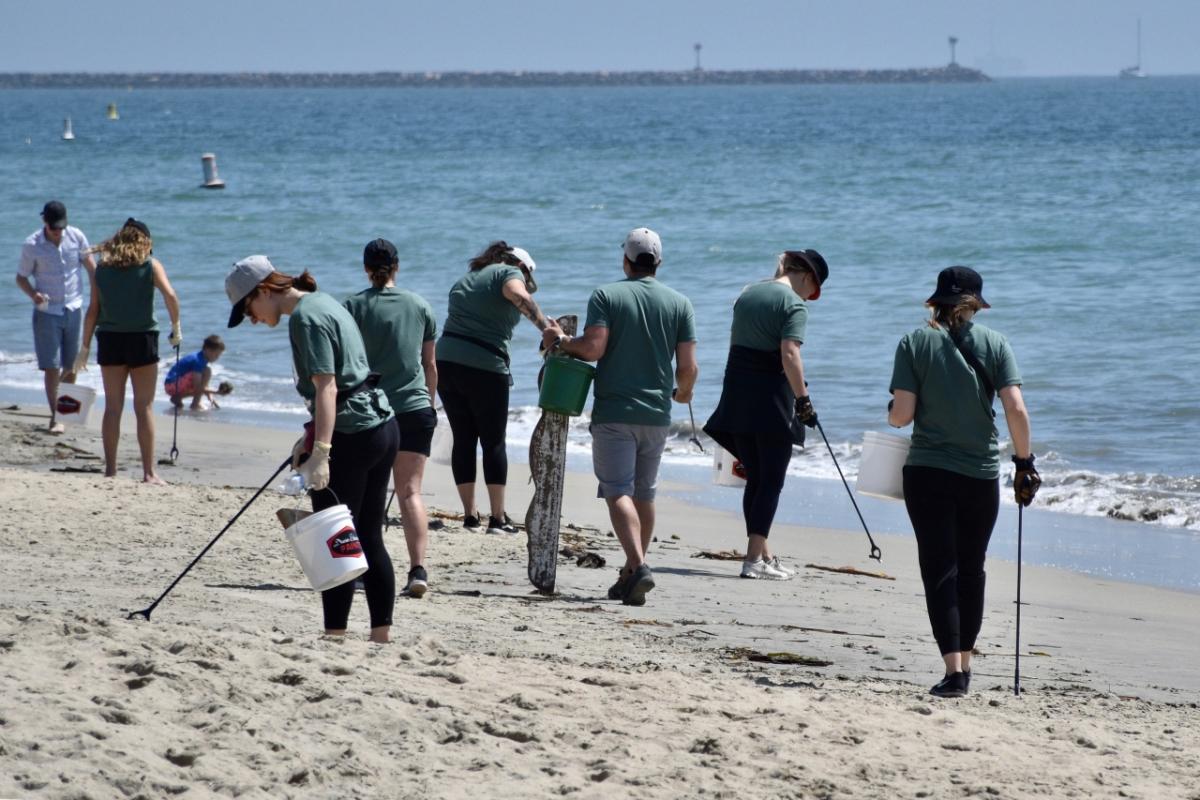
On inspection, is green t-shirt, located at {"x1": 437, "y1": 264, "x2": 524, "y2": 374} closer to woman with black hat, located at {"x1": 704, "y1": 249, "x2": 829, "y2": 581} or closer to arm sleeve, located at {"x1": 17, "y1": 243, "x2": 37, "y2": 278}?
woman with black hat, located at {"x1": 704, "y1": 249, "x2": 829, "y2": 581}

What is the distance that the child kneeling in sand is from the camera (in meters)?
13.2

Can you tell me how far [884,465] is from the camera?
625cm

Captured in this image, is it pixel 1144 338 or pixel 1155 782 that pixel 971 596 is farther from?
pixel 1144 338

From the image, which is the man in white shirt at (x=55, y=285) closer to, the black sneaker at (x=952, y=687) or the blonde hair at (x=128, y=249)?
the blonde hair at (x=128, y=249)

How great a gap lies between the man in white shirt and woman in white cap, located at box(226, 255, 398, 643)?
549 cm

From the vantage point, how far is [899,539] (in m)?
9.06

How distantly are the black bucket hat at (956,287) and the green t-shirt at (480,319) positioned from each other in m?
2.91

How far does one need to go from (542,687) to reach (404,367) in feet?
6.43

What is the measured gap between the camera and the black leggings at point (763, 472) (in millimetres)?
7309

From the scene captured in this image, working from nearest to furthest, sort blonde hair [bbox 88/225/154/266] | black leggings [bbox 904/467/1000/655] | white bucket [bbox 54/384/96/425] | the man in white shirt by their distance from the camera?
1. black leggings [bbox 904/467/1000/655]
2. blonde hair [bbox 88/225/154/266]
3. white bucket [bbox 54/384/96/425]
4. the man in white shirt

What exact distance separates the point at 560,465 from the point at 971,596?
217cm

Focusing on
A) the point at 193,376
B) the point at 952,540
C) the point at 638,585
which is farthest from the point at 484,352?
the point at 193,376

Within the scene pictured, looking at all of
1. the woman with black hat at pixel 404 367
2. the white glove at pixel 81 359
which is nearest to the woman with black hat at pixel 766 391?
the woman with black hat at pixel 404 367

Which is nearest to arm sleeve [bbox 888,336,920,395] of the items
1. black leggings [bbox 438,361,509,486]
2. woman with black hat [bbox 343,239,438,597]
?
woman with black hat [bbox 343,239,438,597]
